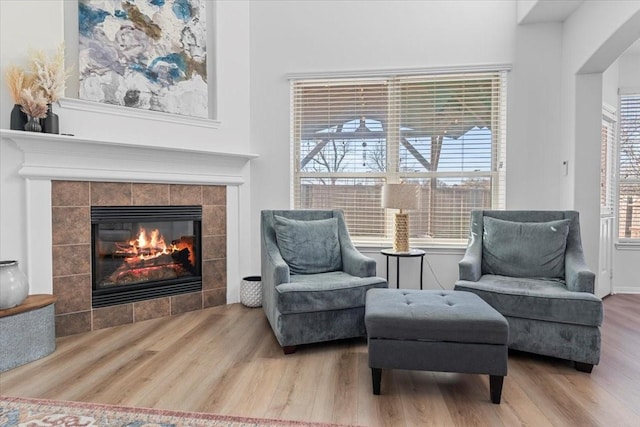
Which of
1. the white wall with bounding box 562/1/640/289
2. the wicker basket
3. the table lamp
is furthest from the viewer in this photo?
the wicker basket

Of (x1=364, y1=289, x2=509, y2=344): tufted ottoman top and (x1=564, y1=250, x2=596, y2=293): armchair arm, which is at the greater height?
(x1=564, y1=250, x2=596, y2=293): armchair arm

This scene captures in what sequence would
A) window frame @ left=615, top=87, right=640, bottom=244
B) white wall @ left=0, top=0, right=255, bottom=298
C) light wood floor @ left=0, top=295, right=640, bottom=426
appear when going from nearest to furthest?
light wood floor @ left=0, top=295, right=640, bottom=426, white wall @ left=0, top=0, right=255, bottom=298, window frame @ left=615, top=87, right=640, bottom=244

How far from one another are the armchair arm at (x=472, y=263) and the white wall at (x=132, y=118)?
211 cm

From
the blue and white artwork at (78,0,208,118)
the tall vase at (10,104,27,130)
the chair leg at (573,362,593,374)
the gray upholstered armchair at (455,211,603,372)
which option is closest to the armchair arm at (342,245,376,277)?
the gray upholstered armchair at (455,211,603,372)

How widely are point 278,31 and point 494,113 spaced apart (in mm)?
2272

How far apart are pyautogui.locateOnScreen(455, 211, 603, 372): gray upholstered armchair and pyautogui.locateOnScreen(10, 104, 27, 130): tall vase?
3.25 metres

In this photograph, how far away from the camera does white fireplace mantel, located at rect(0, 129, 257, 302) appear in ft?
8.86

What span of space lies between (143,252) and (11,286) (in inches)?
43.6

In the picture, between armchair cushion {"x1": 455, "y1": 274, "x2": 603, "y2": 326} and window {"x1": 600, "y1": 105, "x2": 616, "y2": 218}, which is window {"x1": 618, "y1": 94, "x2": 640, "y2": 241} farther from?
armchair cushion {"x1": 455, "y1": 274, "x2": 603, "y2": 326}

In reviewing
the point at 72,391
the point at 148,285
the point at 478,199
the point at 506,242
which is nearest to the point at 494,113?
the point at 478,199

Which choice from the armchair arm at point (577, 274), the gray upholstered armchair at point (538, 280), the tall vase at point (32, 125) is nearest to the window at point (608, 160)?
the gray upholstered armchair at point (538, 280)

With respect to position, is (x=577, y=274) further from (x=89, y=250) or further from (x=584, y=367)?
(x=89, y=250)

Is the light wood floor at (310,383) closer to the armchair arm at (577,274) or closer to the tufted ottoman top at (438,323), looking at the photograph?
the tufted ottoman top at (438,323)

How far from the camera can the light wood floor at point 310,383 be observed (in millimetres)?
1842
